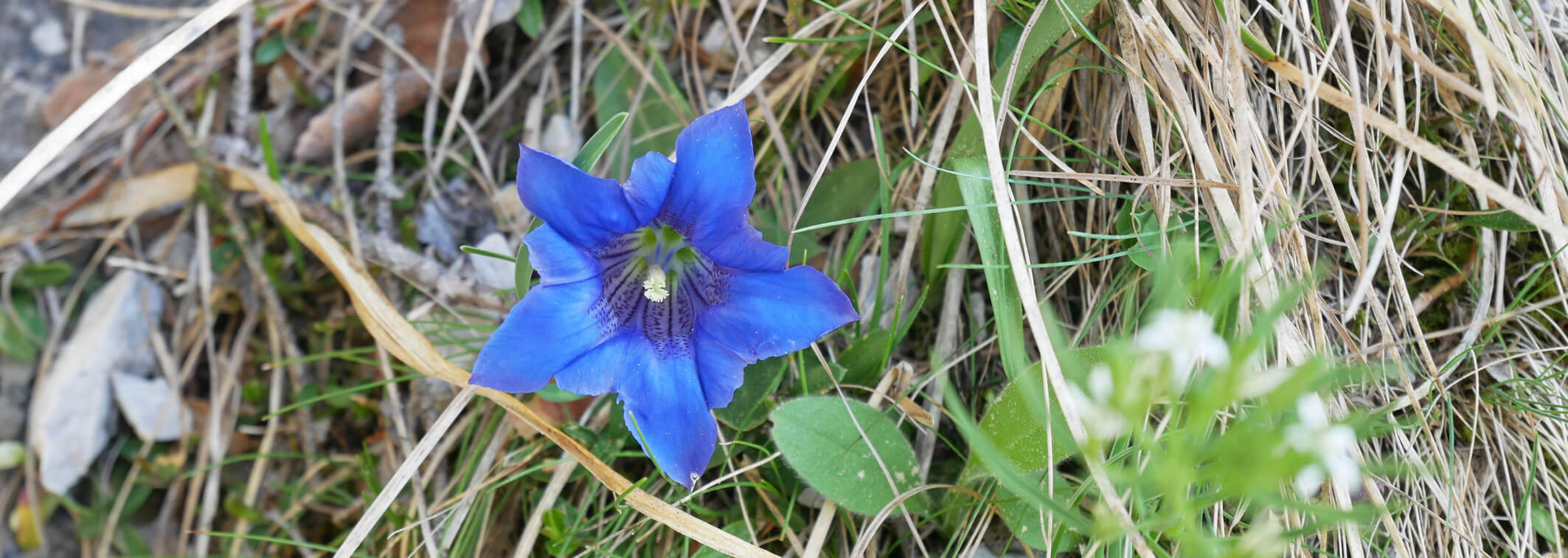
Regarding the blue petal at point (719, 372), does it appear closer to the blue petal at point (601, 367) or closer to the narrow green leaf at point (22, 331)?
the blue petal at point (601, 367)

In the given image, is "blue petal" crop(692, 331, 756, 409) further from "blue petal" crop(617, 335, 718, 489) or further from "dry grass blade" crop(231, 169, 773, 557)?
"dry grass blade" crop(231, 169, 773, 557)

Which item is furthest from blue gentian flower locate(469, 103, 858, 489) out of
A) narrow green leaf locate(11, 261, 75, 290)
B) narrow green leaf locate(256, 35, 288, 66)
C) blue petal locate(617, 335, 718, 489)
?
narrow green leaf locate(11, 261, 75, 290)

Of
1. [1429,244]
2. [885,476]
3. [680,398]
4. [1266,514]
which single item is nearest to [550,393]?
[680,398]

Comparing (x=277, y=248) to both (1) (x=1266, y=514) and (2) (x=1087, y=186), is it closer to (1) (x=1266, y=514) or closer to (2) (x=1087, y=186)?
(2) (x=1087, y=186)

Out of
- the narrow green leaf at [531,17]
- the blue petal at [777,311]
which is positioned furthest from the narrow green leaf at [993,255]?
the narrow green leaf at [531,17]

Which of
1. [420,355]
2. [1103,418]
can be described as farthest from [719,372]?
[1103,418]

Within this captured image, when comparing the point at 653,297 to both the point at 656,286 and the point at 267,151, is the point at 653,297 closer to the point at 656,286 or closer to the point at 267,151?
the point at 656,286
